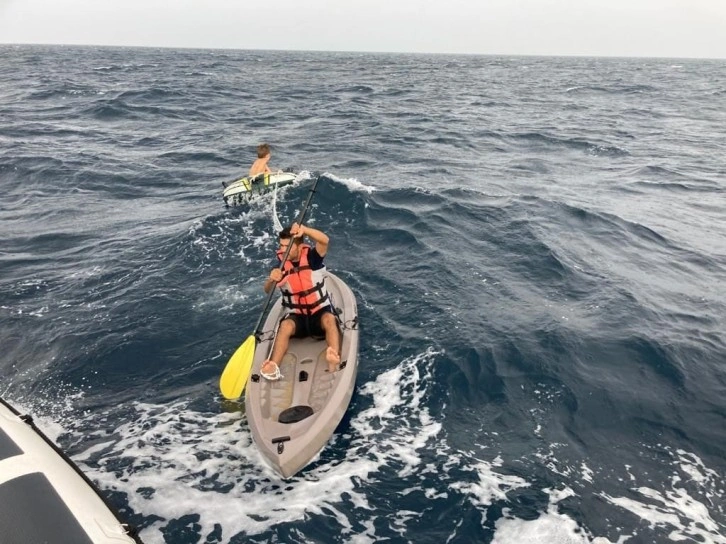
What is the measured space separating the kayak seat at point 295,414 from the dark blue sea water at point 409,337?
63 cm

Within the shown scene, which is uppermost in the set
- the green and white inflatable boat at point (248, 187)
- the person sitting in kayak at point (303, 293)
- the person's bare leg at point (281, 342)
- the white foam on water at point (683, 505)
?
the green and white inflatable boat at point (248, 187)

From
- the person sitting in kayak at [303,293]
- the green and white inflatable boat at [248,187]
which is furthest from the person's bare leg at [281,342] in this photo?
the green and white inflatable boat at [248,187]

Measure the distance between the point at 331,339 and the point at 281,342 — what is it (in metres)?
0.73

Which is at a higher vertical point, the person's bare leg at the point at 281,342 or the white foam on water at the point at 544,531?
the person's bare leg at the point at 281,342

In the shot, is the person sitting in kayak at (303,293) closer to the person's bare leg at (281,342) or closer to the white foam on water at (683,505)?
the person's bare leg at (281,342)

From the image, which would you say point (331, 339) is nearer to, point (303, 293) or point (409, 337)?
point (303, 293)

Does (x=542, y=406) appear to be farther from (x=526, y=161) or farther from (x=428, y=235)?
(x=526, y=161)

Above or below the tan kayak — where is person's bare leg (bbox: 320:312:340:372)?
above

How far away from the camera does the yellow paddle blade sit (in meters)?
6.71

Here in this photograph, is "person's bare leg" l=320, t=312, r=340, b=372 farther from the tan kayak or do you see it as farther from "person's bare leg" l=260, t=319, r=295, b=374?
"person's bare leg" l=260, t=319, r=295, b=374

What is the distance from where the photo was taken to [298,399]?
6262 mm

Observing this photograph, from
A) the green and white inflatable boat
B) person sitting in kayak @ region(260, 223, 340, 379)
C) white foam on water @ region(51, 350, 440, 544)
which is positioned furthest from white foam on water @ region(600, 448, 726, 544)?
the green and white inflatable boat

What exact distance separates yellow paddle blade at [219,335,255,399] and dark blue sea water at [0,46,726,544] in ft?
0.91

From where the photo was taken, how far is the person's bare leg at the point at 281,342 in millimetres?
6801
